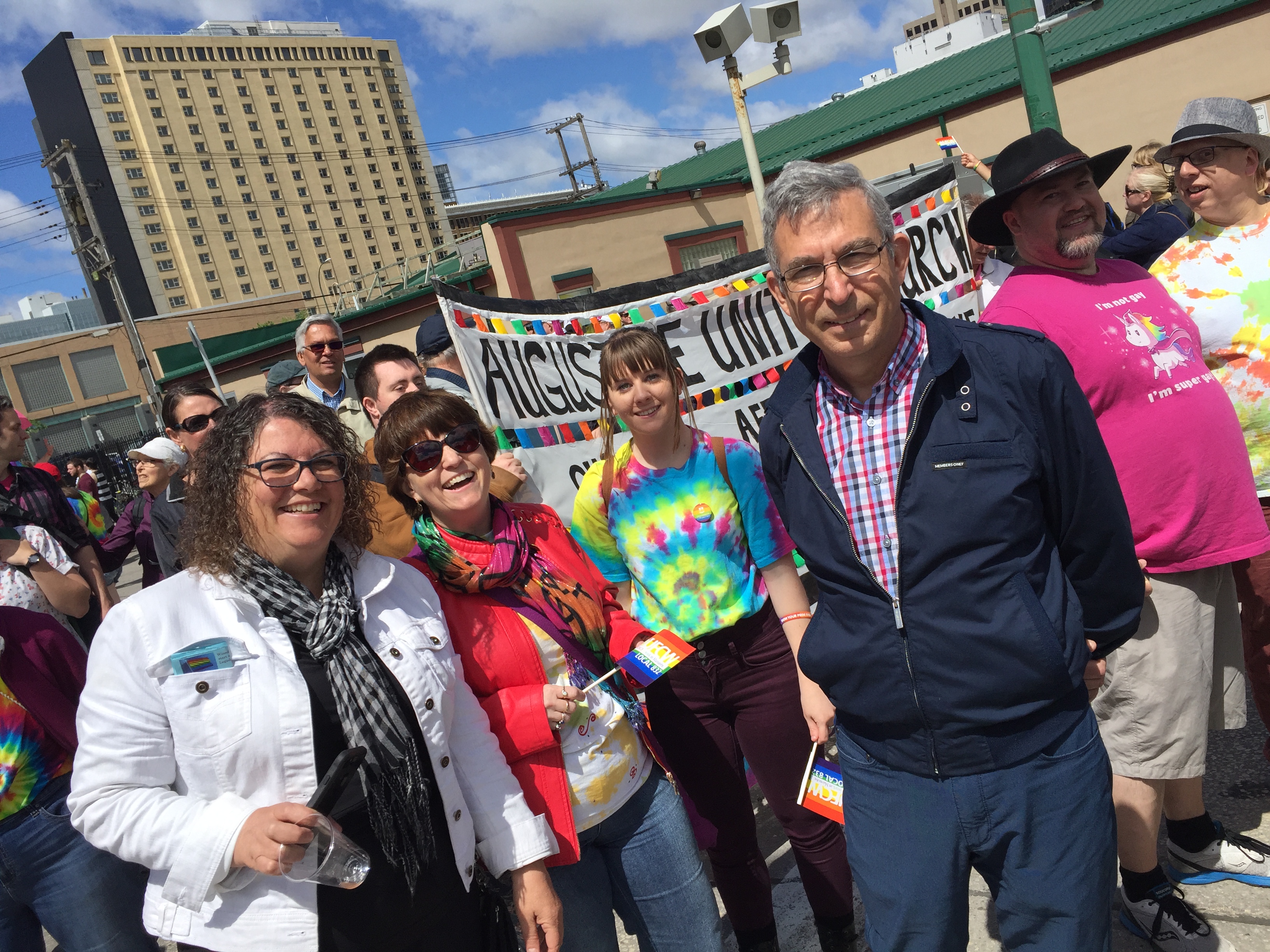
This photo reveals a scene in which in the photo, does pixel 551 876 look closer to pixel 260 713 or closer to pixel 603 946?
pixel 603 946

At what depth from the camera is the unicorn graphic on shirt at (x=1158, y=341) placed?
2.28 meters

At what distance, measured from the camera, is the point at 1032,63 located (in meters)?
5.71

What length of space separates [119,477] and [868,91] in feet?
78.5

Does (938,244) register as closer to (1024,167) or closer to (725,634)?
(1024,167)

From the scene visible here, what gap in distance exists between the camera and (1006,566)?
1.62 m

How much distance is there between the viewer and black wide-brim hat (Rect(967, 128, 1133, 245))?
2363mm

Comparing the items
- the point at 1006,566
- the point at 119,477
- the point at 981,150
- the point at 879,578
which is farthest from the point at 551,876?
the point at 119,477

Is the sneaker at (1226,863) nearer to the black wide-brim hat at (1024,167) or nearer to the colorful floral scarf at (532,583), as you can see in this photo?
the colorful floral scarf at (532,583)

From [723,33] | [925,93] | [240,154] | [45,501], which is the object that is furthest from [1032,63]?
[240,154]

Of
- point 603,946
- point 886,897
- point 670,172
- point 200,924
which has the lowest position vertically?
point 603,946

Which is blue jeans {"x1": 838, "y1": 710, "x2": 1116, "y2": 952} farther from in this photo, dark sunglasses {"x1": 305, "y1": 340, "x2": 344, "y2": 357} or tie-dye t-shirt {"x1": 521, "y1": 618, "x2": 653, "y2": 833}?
dark sunglasses {"x1": 305, "y1": 340, "x2": 344, "y2": 357}

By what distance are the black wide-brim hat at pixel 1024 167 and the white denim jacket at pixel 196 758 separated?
7.25 ft

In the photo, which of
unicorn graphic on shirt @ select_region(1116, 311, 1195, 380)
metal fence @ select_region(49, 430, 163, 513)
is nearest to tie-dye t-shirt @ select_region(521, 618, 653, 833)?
unicorn graphic on shirt @ select_region(1116, 311, 1195, 380)

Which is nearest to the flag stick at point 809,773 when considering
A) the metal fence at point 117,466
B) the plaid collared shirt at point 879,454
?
the plaid collared shirt at point 879,454
